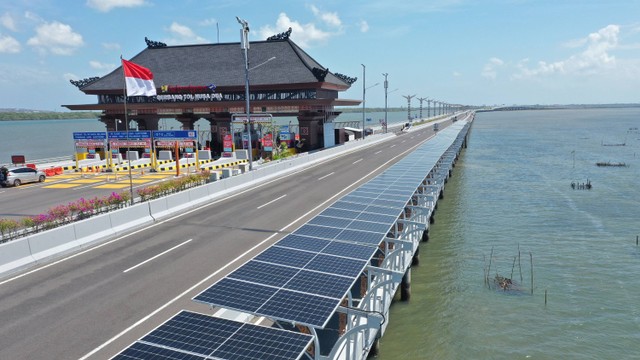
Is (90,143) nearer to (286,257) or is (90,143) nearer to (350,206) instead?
(350,206)

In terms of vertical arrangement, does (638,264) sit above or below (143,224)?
below

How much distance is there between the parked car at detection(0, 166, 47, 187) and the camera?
37.4m

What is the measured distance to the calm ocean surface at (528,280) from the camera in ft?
52.5

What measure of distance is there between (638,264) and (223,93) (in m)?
50.4

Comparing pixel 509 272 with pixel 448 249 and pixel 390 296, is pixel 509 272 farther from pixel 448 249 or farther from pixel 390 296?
pixel 390 296

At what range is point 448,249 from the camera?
26.5 metres

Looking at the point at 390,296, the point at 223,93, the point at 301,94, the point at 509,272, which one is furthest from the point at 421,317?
the point at 223,93

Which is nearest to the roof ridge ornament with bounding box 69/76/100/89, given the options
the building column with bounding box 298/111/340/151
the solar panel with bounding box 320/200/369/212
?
the building column with bounding box 298/111/340/151

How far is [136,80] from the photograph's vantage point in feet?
93.9

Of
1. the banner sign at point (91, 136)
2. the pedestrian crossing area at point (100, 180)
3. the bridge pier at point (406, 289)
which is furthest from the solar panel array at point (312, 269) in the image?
the banner sign at point (91, 136)

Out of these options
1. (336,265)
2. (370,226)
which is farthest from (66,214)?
(336,265)

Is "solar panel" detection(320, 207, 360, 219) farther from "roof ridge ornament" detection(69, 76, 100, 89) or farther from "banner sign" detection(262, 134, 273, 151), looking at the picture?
"roof ridge ornament" detection(69, 76, 100, 89)

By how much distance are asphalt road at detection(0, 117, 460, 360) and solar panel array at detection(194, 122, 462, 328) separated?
3.71 m

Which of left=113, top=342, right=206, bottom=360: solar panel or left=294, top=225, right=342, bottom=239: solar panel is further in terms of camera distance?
left=294, top=225, right=342, bottom=239: solar panel
